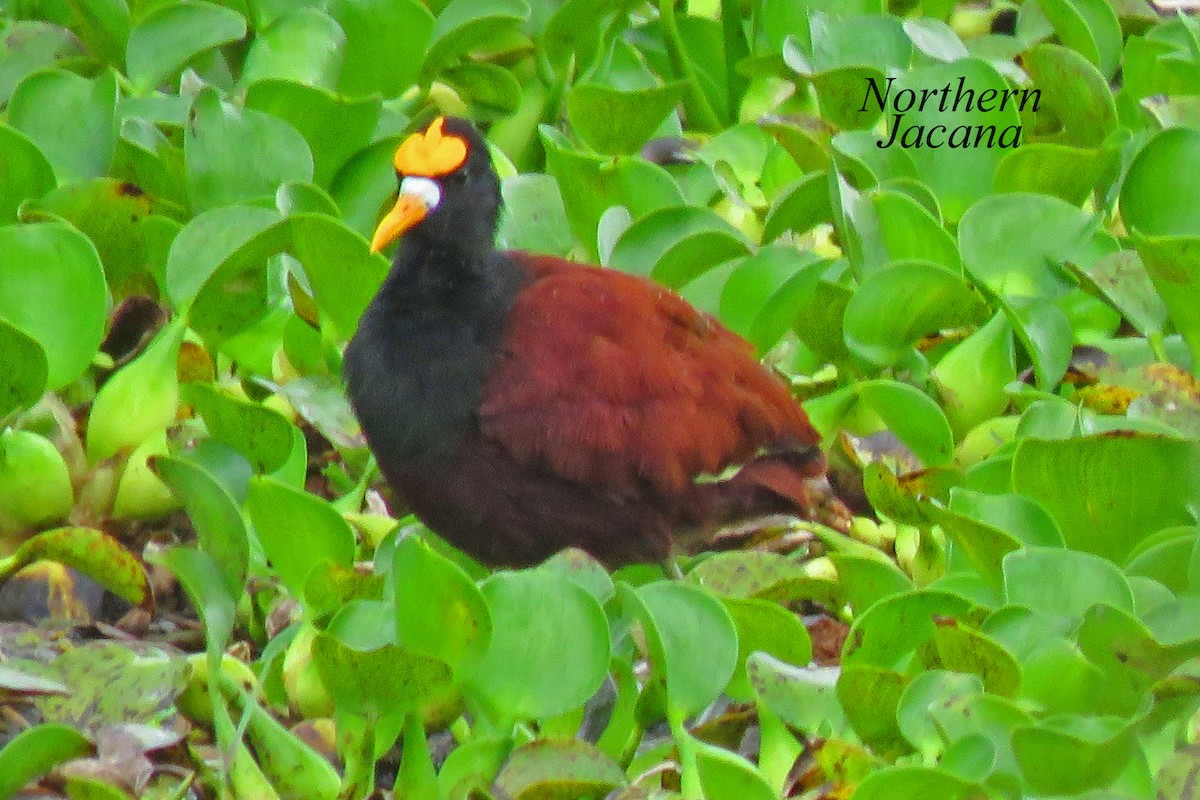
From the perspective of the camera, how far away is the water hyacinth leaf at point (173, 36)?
4.07 meters

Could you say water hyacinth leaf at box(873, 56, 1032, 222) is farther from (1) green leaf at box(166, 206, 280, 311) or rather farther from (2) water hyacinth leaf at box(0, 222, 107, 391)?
(2) water hyacinth leaf at box(0, 222, 107, 391)

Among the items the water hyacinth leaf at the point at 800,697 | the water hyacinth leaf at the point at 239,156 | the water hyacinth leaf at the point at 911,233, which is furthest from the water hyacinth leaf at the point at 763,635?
the water hyacinth leaf at the point at 239,156

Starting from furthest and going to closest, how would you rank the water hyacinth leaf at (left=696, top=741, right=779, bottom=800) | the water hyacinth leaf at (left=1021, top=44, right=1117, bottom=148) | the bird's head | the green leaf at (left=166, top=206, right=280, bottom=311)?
the water hyacinth leaf at (left=1021, top=44, right=1117, bottom=148) < the green leaf at (left=166, top=206, right=280, bottom=311) < the bird's head < the water hyacinth leaf at (left=696, top=741, right=779, bottom=800)

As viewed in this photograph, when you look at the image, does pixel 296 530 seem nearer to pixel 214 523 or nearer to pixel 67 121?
pixel 214 523

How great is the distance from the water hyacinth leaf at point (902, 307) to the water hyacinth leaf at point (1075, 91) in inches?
33.8

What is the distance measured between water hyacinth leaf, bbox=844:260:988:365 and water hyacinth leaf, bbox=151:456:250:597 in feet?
4.18

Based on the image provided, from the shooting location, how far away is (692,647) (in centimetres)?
261

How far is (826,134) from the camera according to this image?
4.23 meters

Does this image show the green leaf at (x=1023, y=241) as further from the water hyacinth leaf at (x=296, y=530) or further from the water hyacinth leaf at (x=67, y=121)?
the water hyacinth leaf at (x=67, y=121)

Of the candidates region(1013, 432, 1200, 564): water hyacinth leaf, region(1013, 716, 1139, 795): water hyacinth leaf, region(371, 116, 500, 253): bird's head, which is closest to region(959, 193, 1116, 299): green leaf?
region(1013, 432, 1200, 564): water hyacinth leaf

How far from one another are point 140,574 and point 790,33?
7.32ft

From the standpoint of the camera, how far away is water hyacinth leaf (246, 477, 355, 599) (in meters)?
2.79

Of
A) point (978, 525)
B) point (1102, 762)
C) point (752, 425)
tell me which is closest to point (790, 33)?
point (752, 425)

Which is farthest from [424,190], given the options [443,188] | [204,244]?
[204,244]
